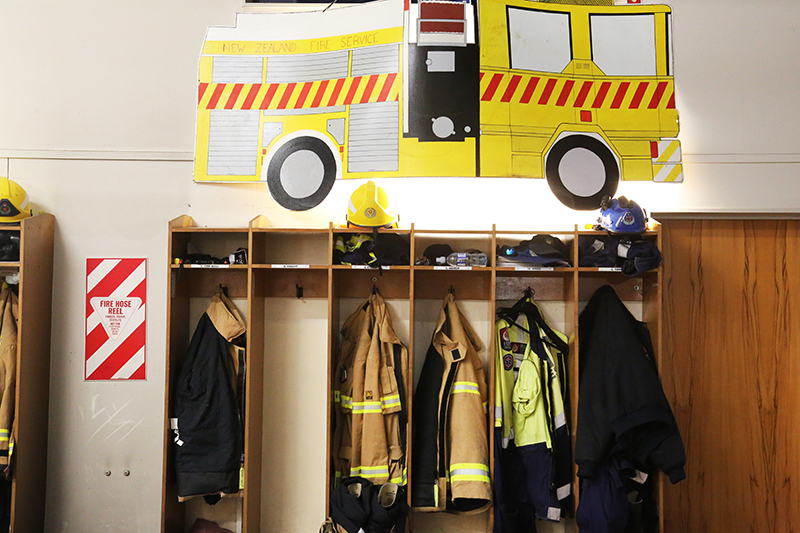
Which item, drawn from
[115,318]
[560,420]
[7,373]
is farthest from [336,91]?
[7,373]

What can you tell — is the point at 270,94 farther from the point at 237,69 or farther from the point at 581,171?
the point at 581,171

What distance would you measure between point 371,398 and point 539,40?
6.93ft

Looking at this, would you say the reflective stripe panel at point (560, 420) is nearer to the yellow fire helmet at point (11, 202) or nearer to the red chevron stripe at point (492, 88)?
the red chevron stripe at point (492, 88)

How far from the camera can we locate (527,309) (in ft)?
9.36

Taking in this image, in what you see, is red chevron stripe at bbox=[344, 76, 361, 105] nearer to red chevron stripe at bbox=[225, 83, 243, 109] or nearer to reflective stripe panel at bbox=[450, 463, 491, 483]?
red chevron stripe at bbox=[225, 83, 243, 109]

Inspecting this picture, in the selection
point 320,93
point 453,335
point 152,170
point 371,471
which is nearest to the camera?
point 371,471

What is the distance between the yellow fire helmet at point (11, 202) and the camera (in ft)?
8.91

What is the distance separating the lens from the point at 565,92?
112 inches

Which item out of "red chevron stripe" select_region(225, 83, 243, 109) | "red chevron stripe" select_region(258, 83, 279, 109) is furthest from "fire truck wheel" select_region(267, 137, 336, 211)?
"red chevron stripe" select_region(225, 83, 243, 109)

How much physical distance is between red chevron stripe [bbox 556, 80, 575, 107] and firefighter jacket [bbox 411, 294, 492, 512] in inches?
50.7

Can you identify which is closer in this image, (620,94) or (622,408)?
(622,408)

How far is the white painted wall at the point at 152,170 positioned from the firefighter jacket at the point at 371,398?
27 cm

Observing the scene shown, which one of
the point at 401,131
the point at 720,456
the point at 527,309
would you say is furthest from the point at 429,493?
the point at 401,131

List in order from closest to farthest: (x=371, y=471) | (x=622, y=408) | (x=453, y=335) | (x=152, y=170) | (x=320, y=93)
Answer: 1. (x=622, y=408)
2. (x=371, y=471)
3. (x=453, y=335)
4. (x=320, y=93)
5. (x=152, y=170)
